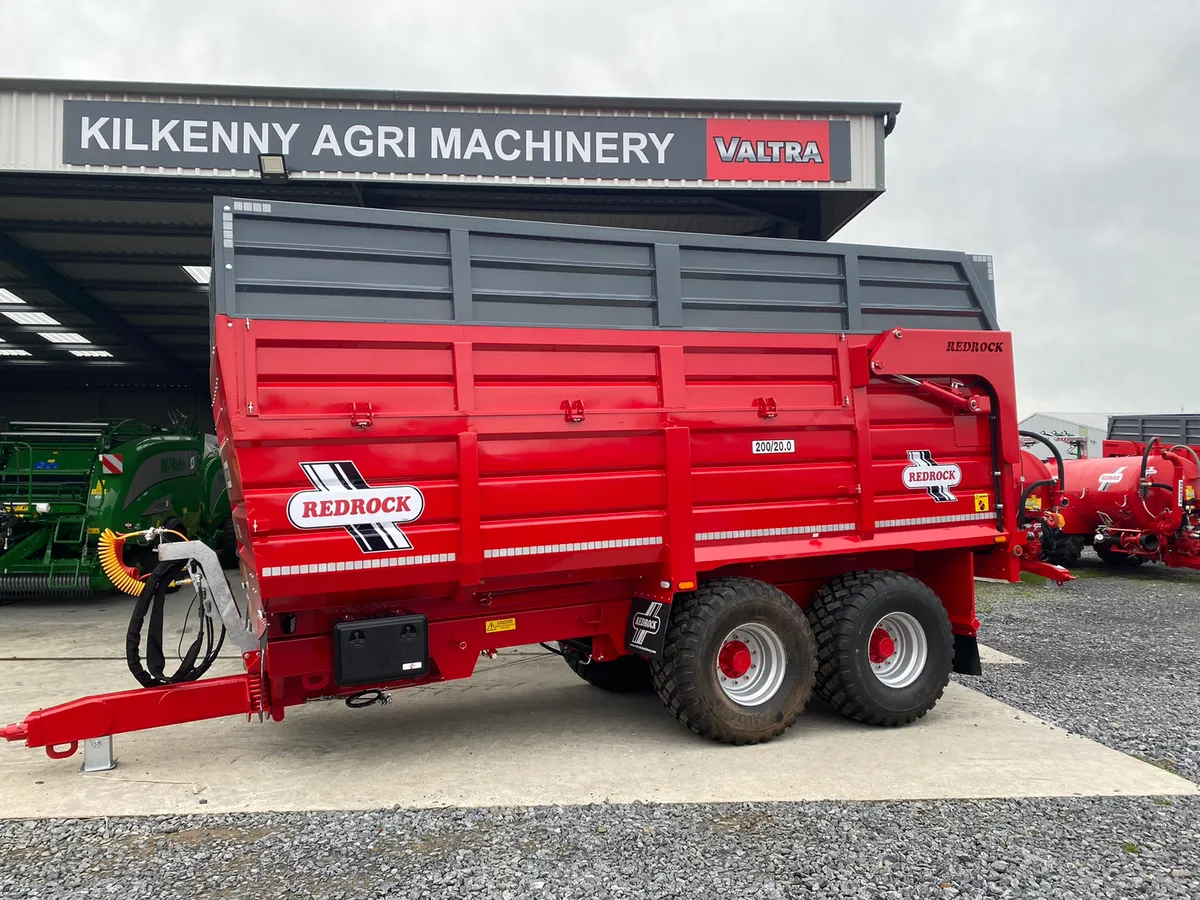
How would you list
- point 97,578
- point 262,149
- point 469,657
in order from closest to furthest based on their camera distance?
point 469,657 < point 262,149 < point 97,578

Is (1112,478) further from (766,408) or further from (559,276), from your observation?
(559,276)

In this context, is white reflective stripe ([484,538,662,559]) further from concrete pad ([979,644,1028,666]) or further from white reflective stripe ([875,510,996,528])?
concrete pad ([979,644,1028,666])

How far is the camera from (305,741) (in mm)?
4762

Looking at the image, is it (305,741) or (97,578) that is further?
(97,578)

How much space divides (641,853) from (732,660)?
5.03 ft

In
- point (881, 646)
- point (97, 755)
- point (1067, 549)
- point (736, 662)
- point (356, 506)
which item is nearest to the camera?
point (356, 506)

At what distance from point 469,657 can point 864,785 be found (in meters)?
2.09

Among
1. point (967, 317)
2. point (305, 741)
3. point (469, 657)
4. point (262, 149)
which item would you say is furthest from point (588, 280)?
point (262, 149)

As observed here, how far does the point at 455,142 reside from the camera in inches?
322

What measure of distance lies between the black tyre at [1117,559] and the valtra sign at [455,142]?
7913mm

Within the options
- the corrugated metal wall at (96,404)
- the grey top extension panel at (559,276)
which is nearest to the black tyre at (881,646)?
the grey top extension panel at (559,276)

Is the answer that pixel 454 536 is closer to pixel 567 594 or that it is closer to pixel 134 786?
pixel 567 594

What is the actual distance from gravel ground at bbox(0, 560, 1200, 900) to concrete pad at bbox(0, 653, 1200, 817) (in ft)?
0.58

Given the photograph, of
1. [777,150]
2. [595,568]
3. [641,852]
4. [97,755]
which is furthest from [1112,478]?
[97,755]
